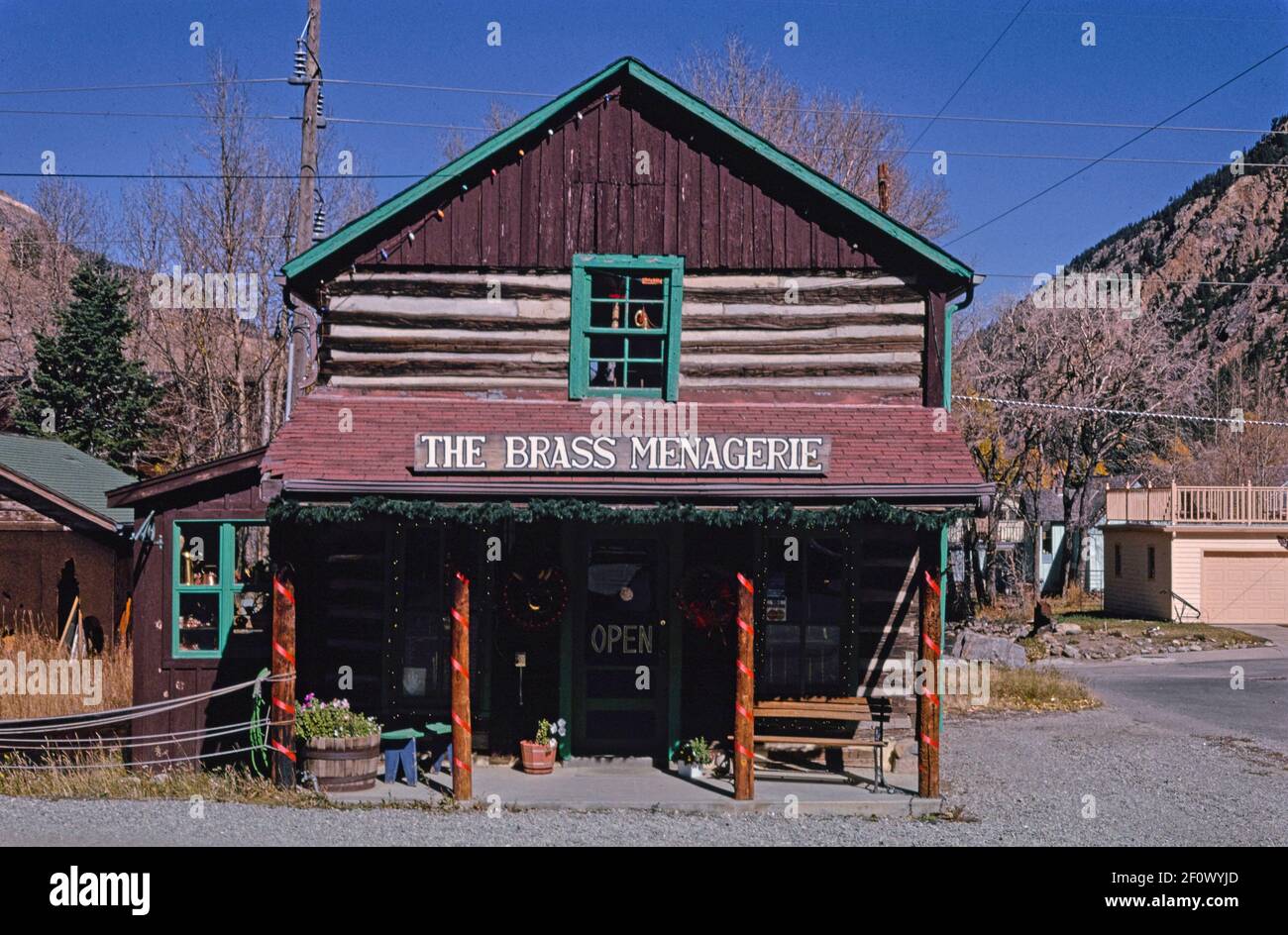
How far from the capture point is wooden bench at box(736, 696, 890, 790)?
12.4 metres

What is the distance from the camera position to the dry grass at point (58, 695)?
1432 cm

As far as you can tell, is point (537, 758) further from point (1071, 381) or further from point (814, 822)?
point (1071, 381)

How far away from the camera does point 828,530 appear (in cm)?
1335

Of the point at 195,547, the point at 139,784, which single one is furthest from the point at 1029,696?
the point at 139,784

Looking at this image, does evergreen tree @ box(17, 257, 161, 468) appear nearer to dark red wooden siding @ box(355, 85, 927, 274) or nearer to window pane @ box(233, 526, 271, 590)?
window pane @ box(233, 526, 271, 590)

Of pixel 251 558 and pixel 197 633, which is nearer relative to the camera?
pixel 197 633

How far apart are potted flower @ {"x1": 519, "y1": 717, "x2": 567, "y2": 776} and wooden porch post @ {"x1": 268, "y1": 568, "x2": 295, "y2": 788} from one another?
242 cm

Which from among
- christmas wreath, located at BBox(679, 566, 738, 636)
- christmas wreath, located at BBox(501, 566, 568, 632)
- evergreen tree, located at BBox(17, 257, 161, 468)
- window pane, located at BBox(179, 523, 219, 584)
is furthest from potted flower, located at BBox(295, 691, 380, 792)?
evergreen tree, located at BBox(17, 257, 161, 468)

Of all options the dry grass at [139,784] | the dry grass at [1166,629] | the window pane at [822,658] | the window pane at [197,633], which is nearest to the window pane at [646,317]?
the window pane at [822,658]

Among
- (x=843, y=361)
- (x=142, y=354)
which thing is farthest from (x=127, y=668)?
(x=142, y=354)

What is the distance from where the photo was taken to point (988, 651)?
25219 mm

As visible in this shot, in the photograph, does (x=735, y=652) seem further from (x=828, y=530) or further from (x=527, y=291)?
(x=527, y=291)

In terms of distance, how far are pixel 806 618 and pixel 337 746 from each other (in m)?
5.21
